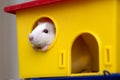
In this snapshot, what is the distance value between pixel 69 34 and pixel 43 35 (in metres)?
0.08

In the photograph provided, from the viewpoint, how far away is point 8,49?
48.3 inches

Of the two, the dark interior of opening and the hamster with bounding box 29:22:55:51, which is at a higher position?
the hamster with bounding box 29:22:55:51

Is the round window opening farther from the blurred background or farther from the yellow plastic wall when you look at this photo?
the blurred background

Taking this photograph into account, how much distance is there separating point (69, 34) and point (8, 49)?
1.79ft

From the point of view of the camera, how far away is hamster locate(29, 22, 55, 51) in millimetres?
772

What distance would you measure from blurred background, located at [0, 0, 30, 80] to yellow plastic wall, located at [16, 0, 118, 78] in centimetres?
38

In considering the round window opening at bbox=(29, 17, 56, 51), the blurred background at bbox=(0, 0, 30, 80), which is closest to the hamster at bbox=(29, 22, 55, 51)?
the round window opening at bbox=(29, 17, 56, 51)

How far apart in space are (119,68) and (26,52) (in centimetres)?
30

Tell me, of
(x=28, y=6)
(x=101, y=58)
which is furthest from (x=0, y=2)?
(x=101, y=58)

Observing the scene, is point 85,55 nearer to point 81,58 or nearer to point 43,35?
point 81,58

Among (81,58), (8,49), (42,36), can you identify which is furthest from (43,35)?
(8,49)

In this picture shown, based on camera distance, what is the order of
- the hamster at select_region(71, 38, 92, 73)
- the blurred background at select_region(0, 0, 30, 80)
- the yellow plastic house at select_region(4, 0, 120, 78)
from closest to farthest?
the yellow plastic house at select_region(4, 0, 120, 78), the hamster at select_region(71, 38, 92, 73), the blurred background at select_region(0, 0, 30, 80)

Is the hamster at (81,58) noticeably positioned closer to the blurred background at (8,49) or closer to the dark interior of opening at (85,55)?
the dark interior of opening at (85,55)

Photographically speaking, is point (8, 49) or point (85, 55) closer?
point (85, 55)
